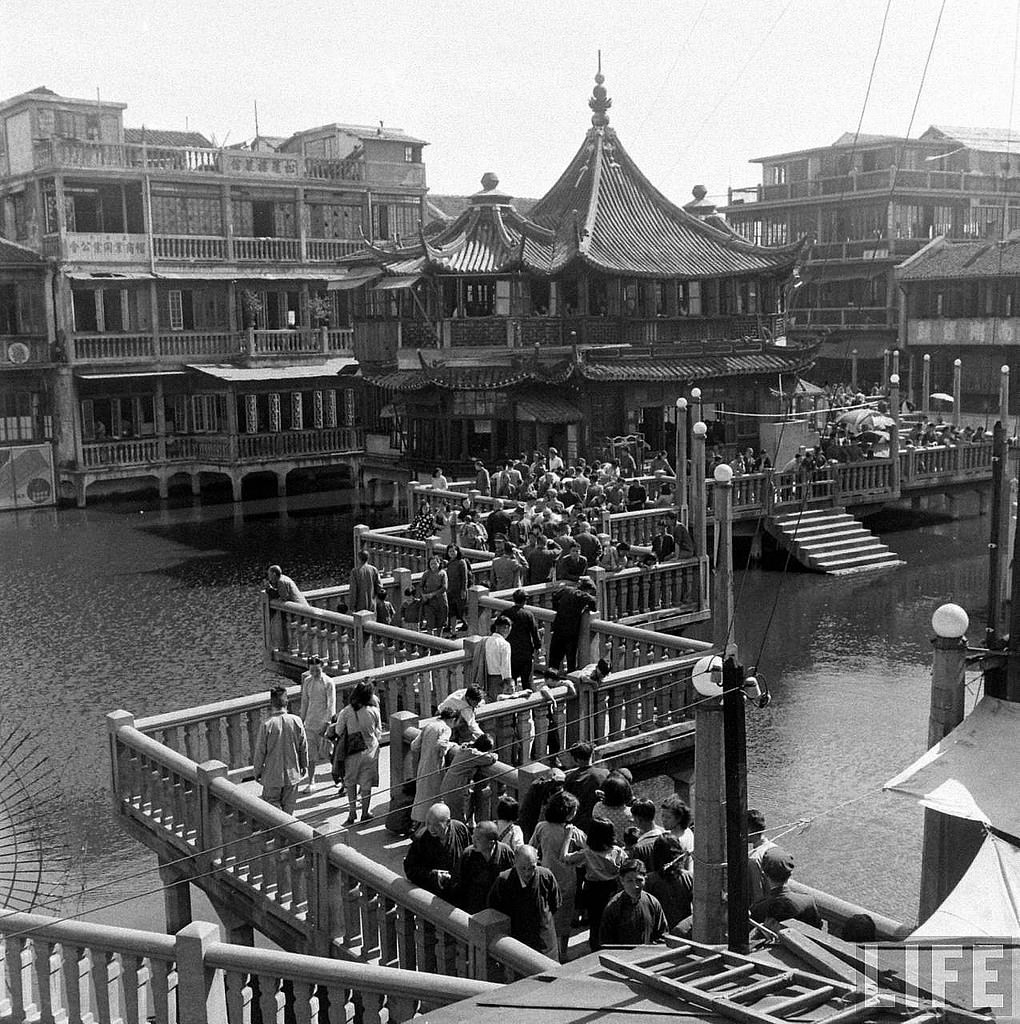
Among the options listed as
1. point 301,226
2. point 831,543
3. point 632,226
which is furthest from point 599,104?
point 831,543

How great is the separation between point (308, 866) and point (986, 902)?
5526mm

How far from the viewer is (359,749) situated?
43.1 feet

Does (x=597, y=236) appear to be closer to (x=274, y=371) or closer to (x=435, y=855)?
(x=274, y=371)

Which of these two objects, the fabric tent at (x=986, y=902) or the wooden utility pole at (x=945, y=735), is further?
the wooden utility pole at (x=945, y=735)

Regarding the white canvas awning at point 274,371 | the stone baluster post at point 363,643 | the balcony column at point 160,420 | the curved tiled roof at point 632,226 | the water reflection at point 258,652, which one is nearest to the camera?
the water reflection at point 258,652

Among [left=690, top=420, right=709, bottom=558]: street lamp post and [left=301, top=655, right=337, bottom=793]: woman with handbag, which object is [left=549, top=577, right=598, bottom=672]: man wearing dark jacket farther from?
[left=690, top=420, right=709, bottom=558]: street lamp post

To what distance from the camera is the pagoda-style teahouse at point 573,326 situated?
39188 mm

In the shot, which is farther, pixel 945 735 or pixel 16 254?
pixel 16 254

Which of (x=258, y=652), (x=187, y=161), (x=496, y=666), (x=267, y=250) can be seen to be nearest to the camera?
(x=496, y=666)

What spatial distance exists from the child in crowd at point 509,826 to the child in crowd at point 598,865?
406 mm

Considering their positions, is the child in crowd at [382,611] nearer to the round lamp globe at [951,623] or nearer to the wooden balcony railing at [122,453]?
the round lamp globe at [951,623]

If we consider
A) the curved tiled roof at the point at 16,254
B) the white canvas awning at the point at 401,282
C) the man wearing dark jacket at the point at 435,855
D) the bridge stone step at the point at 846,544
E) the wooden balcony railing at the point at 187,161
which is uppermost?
the wooden balcony railing at the point at 187,161

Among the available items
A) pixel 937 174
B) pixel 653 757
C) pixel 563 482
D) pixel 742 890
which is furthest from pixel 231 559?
pixel 937 174

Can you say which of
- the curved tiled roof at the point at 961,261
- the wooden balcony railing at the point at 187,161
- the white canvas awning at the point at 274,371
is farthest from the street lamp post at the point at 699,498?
the curved tiled roof at the point at 961,261
